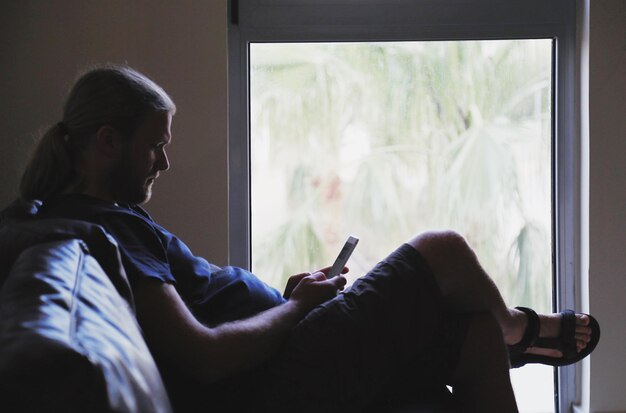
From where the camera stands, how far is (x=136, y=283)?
1545mm

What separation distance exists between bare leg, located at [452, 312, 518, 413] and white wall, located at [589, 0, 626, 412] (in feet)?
4.08

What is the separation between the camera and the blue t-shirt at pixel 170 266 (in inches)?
62.2

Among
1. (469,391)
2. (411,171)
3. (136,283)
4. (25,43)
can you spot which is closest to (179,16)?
(25,43)

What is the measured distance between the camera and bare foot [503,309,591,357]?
203 centimetres

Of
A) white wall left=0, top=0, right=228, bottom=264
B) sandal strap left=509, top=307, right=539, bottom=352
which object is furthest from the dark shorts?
white wall left=0, top=0, right=228, bottom=264

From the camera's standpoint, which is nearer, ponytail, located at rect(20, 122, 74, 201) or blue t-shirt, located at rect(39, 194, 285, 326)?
blue t-shirt, located at rect(39, 194, 285, 326)

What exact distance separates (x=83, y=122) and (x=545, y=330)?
4.26ft

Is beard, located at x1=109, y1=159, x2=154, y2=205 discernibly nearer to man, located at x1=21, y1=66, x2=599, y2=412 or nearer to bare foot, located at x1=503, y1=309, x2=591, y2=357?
man, located at x1=21, y1=66, x2=599, y2=412

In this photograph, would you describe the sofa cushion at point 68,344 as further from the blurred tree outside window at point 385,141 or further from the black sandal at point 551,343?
the blurred tree outside window at point 385,141

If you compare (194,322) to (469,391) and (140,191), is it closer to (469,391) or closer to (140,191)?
(140,191)

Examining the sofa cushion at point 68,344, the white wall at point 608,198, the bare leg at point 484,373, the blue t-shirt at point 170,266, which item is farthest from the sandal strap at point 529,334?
the sofa cushion at point 68,344

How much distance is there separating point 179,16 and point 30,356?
7.26ft

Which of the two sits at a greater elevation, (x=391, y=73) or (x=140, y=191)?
(x=391, y=73)

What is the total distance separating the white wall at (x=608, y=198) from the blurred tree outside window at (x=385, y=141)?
0.22m
